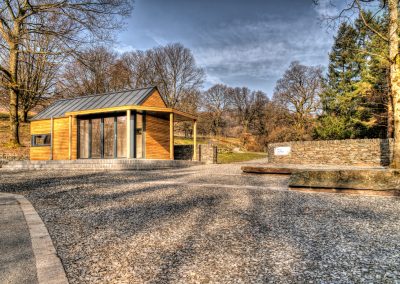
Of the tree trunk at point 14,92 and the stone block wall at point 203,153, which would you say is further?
the stone block wall at point 203,153

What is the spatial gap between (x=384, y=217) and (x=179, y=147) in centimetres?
1424

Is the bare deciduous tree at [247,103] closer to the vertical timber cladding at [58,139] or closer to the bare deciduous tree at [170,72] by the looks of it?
the bare deciduous tree at [170,72]

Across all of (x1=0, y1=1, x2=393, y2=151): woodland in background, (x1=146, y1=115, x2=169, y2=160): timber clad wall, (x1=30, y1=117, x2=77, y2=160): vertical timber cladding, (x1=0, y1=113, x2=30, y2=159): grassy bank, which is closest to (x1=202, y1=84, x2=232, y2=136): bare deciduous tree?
(x1=0, y1=1, x2=393, y2=151): woodland in background

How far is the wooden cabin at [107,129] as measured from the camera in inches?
545

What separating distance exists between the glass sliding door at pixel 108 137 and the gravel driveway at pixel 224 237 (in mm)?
9472

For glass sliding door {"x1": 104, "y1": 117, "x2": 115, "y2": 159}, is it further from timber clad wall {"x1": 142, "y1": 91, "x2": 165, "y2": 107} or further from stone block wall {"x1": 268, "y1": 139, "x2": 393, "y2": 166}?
stone block wall {"x1": 268, "y1": 139, "x2": 393, "y2": 166}

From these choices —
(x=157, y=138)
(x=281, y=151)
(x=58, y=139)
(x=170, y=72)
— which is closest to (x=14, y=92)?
(x=58, y=139)

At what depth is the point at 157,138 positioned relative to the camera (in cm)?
1473

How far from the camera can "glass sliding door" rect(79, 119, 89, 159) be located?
1491 centimetres

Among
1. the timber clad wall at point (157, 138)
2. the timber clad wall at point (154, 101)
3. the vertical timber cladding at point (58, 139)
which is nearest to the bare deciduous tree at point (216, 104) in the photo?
the timber clad wall at point (154, 101)

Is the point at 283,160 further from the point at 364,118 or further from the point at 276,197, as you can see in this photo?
the point at 276,197

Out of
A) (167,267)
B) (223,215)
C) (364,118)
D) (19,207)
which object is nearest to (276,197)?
(223,215)

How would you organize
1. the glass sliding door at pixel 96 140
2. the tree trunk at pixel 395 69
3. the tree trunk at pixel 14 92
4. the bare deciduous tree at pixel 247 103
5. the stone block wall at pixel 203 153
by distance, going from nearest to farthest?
1. the tree trunk at pixel 395 69
2. the tree trunk at pixel 14 92
3. the glass sliding door at pixel 96 140
4. the stone block wall at pixel 203 153
5. the bare deciduous tree at pixel 247 103

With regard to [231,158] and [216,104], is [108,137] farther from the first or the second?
[216,104]
